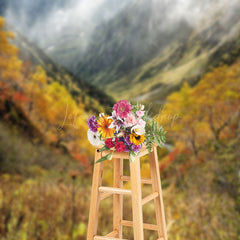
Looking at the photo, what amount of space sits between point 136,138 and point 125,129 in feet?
0.25

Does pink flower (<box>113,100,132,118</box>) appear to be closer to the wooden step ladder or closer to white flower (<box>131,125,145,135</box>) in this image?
white flower (<box>131,125,145,135</box>)

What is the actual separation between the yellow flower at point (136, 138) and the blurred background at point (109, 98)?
1.46m

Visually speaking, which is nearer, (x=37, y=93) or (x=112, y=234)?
(x=112, y=234)

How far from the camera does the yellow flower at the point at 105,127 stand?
1.50 meters

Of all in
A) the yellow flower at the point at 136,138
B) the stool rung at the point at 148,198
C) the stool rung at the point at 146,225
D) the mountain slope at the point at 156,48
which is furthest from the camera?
the mountain slope at the point at 156,48

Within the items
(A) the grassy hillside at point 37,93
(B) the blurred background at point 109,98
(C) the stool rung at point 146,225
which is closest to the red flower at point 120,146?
(C) the stool rung at point 146,225

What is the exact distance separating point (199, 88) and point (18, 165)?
2082 mm

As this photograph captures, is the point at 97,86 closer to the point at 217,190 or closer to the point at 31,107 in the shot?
the point at 31,107

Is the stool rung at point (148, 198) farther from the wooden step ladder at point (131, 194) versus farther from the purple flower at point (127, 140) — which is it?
the purple flower at point (127, 140)

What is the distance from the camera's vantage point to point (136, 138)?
1479mm

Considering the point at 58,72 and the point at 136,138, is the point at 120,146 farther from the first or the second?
the point at 58,72

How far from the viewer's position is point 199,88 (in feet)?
10.6

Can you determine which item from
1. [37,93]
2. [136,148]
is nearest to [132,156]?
[136,148]

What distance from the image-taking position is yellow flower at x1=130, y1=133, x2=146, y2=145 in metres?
1.47
